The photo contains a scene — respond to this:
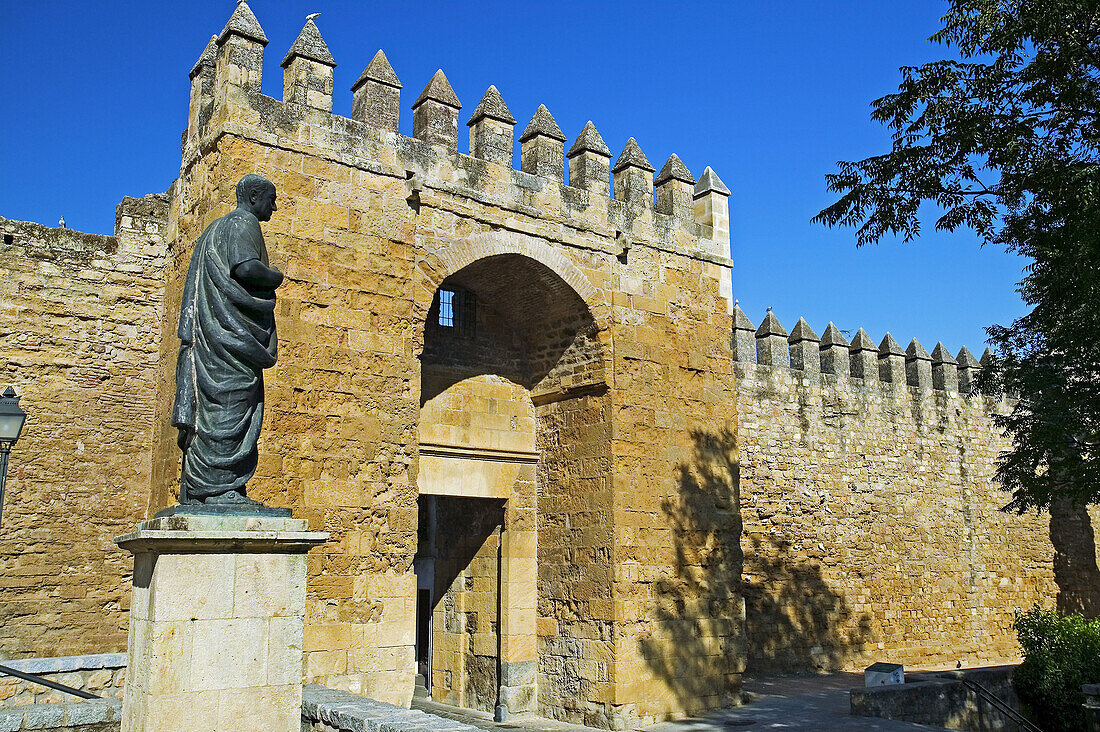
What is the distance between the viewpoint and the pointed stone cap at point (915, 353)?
17.3m

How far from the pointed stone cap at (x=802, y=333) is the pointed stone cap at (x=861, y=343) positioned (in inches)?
41.4

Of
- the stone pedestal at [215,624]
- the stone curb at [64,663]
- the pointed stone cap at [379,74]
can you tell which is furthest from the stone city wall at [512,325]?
the stone pedestal at [215,624]

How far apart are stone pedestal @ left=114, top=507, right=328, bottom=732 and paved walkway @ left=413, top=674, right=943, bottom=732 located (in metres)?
4.69

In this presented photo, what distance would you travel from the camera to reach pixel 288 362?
26.5ft

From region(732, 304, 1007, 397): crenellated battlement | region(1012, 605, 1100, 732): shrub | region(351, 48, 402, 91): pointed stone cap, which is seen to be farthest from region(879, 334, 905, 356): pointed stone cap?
region(351, 48, 402, 91): pointed stone cap

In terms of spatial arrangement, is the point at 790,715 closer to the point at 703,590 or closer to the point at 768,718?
the point at 768,718

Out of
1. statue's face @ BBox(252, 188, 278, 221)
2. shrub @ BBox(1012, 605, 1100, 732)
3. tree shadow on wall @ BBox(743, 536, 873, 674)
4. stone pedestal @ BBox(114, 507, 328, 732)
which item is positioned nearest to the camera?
stone pedestal @ BBox(114, 507, 328, 732)

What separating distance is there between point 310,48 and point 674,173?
15.6 ft

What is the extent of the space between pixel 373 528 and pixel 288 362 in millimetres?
1662

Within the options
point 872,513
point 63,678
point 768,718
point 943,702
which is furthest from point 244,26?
point 872,513

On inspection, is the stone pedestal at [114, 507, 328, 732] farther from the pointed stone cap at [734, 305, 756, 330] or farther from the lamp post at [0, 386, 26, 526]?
the pointed stone cap at [734, 305, 756, 330]

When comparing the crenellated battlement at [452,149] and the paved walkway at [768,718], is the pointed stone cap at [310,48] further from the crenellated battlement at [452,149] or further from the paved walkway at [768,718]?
the paved walkway at [768,718]

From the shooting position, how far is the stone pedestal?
433cm

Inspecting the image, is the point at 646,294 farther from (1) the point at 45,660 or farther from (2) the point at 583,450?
(1) the point at 45,660
